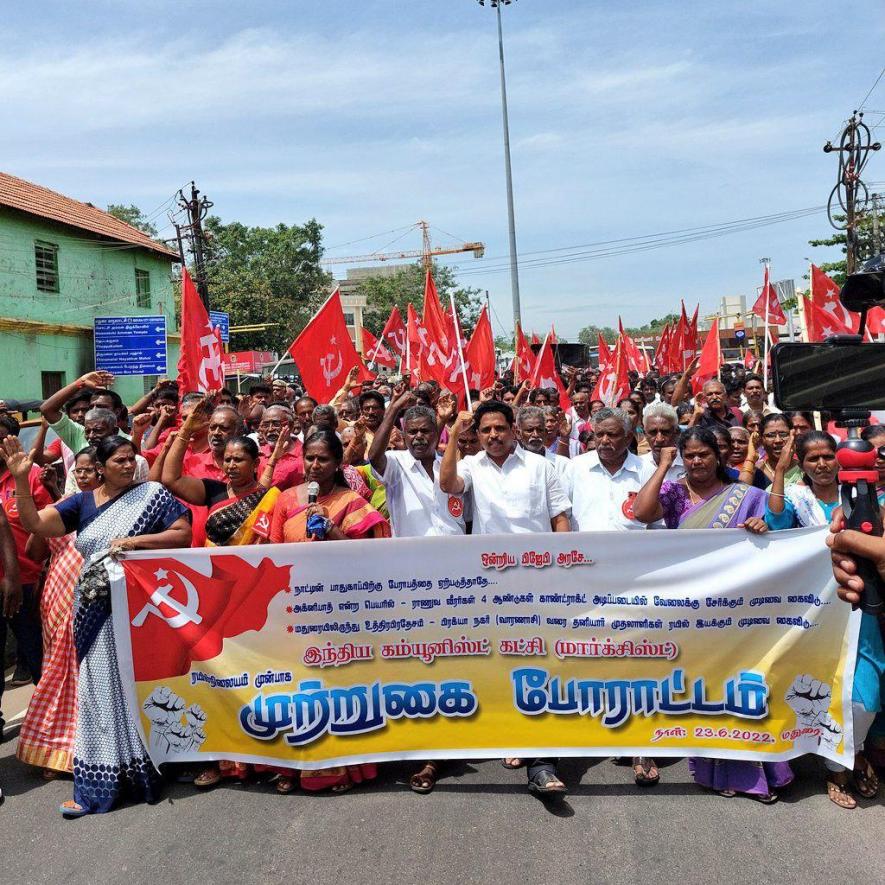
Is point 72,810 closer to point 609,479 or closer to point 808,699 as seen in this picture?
point 609,479

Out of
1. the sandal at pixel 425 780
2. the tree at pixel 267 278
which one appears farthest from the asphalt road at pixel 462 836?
the tree at pixel 267 278

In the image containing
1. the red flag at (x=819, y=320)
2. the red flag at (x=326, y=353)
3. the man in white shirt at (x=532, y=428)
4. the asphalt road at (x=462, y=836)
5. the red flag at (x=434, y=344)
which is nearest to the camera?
the asphalt road at (x=462, y=836)

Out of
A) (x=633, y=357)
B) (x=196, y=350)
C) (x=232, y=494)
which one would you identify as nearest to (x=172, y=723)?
(x=232, y=494)

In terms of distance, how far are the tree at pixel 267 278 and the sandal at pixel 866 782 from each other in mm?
37995

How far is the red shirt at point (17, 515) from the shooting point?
4773 millimetres

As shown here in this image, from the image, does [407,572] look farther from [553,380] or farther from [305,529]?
[553,380]

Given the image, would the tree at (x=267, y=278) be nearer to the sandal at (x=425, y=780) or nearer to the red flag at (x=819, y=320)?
the red flag at (x=819, y=320)

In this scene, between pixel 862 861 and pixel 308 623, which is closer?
pixel 862 861

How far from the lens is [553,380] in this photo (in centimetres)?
1041

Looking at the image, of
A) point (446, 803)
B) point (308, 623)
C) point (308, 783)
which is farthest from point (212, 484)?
point (446, 803)

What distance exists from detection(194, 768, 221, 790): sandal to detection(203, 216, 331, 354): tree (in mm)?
37109

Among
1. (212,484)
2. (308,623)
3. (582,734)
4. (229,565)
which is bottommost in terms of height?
(582,734)

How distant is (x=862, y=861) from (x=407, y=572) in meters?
2.05

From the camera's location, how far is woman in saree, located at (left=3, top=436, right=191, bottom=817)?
3693mm
